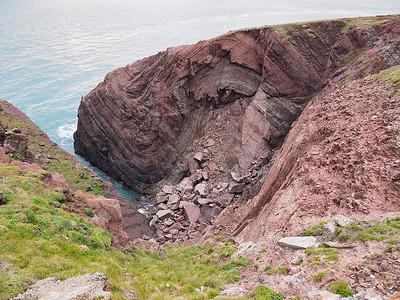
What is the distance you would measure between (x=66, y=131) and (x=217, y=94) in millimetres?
32728

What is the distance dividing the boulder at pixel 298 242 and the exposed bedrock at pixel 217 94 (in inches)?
696

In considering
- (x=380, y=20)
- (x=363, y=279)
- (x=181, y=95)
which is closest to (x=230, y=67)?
(x=181, y=95)

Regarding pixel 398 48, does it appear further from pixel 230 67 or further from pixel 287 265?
pixel 287 265

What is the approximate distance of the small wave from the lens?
47.4 meters

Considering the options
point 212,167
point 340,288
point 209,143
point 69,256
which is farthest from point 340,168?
point 209,143

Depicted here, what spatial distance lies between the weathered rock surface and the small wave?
44.3 m

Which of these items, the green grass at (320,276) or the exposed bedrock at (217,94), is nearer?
the green grass at (320,276)

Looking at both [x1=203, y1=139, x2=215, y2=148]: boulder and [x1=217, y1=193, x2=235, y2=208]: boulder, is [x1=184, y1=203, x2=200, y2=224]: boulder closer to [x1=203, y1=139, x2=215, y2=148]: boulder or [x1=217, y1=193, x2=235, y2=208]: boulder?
[x1=217, y1=193, x2=235, y2=208]: boulder

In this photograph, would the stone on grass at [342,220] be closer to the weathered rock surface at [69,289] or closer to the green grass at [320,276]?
the green grass at [320,276]

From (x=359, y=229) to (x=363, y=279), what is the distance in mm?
2746

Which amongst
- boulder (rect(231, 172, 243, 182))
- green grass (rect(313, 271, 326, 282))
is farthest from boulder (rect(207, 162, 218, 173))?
green grass (rect(313, 271, 326, 282))

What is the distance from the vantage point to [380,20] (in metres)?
29.8

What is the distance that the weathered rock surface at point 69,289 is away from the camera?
7.33m

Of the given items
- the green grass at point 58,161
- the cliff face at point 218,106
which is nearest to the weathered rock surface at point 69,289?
the cliff face at point 218,106
